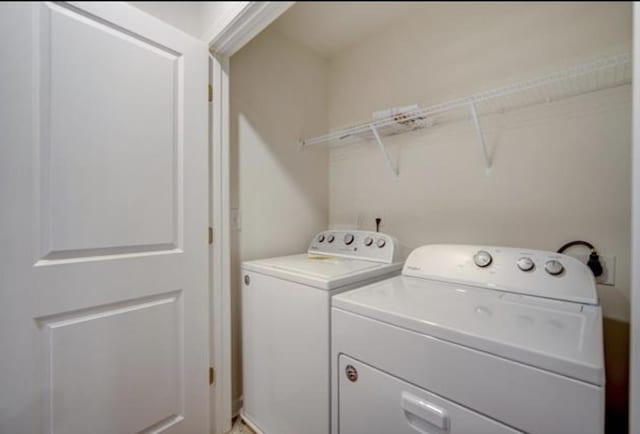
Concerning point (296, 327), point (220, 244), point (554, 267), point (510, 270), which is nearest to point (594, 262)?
point (554, 267)

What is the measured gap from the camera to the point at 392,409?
2.98ft

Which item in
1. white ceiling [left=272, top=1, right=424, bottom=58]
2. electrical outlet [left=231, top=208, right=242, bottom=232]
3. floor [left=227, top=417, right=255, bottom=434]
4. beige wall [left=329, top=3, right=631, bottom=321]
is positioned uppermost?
white ceiling [left=272, top=1, right=424, bottom=58]

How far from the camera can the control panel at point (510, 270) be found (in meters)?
1.01

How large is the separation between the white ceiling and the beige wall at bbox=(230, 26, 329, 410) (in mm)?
430

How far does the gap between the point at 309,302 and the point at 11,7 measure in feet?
4.45

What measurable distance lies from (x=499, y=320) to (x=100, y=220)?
141 centimetres

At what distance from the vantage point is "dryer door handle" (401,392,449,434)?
2.60 feet

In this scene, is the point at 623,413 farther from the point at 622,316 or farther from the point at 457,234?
the point at 457,234

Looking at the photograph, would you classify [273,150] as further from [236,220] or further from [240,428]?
[240,428]

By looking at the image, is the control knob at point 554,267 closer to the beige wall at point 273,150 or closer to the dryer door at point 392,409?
the dryer door at point 392,409

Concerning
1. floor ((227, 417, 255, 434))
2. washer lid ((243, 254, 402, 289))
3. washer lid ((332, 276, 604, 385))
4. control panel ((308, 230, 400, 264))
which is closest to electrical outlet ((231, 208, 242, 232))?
washer lid ((243, 254, 402, 289))

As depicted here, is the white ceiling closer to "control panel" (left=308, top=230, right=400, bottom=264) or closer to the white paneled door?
the white paneled door

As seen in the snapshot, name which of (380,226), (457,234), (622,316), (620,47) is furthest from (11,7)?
(622,316)

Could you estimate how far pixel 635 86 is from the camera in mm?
529
